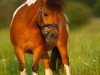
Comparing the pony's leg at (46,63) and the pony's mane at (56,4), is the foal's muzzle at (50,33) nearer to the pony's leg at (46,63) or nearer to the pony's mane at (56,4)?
the pony's mane at (56,4)

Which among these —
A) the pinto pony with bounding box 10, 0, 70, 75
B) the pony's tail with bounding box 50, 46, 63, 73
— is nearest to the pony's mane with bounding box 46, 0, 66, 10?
the pinto pony with bounding box 10, 0, 70, 75

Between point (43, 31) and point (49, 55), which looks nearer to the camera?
point (43, 31)

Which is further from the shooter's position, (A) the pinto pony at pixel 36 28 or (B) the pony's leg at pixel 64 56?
(B) the pony's leg at pixel 64 56

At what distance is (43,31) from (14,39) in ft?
2.39

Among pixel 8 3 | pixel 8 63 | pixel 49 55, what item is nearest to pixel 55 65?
pixel 49 55

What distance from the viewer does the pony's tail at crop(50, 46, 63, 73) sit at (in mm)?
9625

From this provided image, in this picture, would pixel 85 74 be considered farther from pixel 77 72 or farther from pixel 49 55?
pixel 49 55

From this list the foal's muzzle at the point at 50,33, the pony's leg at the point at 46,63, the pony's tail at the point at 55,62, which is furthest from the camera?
the pony's tail at the point at 55,62

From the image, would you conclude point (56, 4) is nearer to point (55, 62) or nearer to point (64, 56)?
point (64, 56)

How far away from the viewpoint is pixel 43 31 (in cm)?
812

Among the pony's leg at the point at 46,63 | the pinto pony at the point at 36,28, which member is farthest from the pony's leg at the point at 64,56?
the pinto pony at the point at 36,28

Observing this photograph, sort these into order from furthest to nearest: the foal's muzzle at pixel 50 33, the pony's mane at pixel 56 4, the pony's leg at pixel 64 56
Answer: the pony's leg at pixel 64 56 < the pony's mane at pixel 56 4 < the foal's muzzle at pixel 50 33

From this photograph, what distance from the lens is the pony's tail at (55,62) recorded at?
31.6 feet

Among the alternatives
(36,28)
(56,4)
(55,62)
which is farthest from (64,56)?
(56,4)
